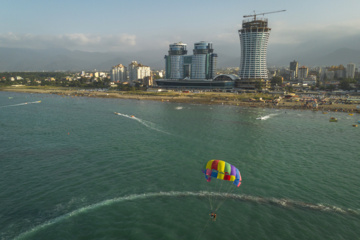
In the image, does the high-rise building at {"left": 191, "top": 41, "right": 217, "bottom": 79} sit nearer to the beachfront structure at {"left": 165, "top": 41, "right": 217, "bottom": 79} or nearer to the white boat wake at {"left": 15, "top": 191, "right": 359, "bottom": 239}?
the beachfront structure at {"left": 165, "top": 41, "right": 217, "bottom": 79}

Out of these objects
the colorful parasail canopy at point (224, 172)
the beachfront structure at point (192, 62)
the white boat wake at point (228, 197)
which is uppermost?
the beachfront structure at point (192, 62)

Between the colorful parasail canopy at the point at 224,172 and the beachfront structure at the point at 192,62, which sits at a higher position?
the beachfront structure at the point at 192,62

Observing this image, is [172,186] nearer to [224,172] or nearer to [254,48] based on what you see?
[224,172]

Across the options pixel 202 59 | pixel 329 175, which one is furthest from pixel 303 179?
pixel 202 59

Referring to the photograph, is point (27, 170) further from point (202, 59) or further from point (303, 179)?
point (202, 59)

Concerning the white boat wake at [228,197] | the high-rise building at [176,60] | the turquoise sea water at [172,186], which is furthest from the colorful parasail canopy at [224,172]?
the high-rise building at [176,60]

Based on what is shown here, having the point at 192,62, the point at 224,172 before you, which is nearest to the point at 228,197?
the point at 224,172

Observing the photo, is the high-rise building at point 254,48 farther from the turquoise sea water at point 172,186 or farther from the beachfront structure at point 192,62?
the turquoise sea water at point 172,186
